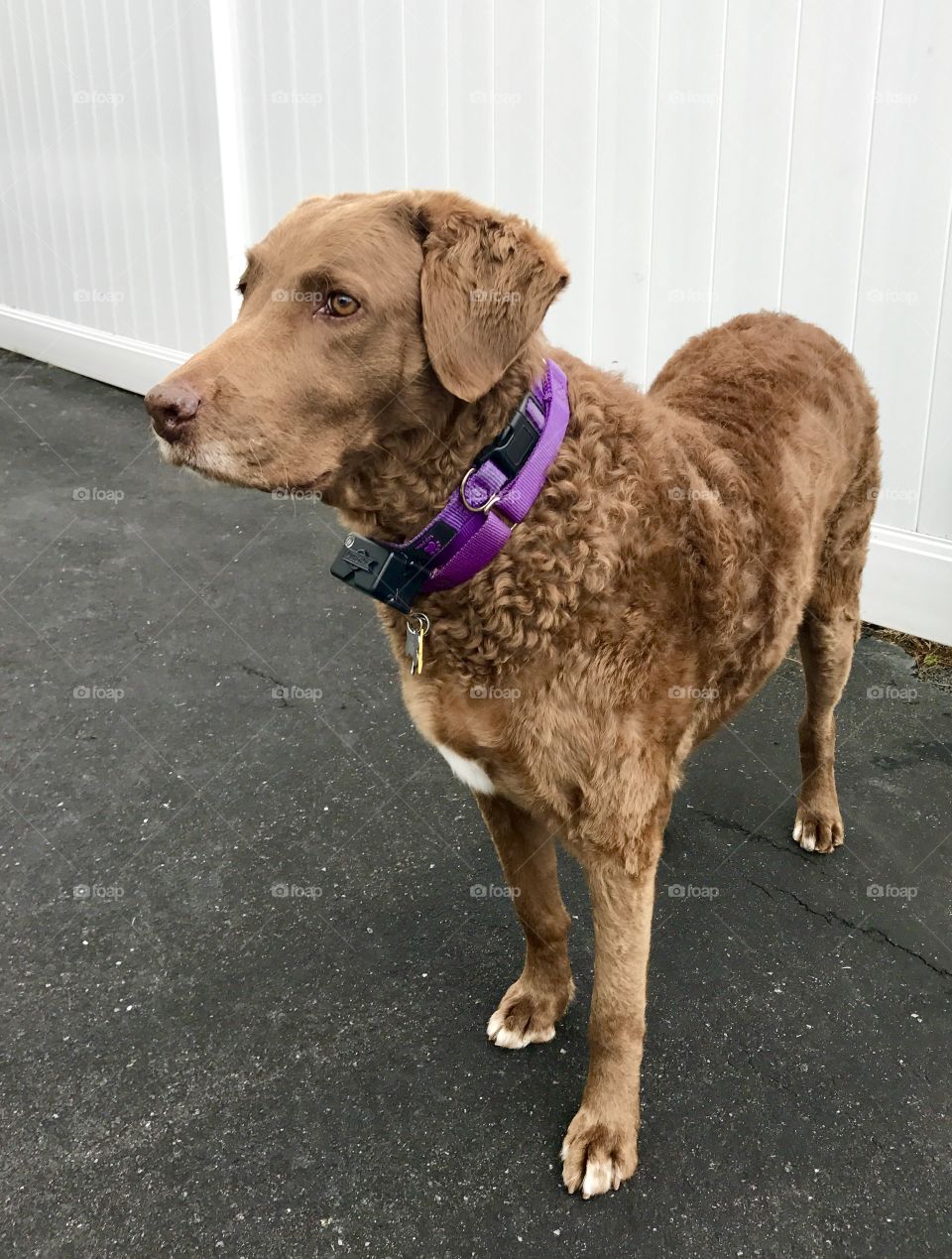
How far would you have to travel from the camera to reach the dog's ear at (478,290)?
178cm

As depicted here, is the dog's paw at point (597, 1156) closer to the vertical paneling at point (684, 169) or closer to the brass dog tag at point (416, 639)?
the brass dog tag at point (416, 639)

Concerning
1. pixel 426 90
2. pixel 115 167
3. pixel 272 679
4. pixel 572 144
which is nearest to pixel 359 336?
pixel 272 679

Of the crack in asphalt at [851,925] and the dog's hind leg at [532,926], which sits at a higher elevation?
the dog's hind leg at [532,926]

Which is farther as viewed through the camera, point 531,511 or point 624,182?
point 624,182

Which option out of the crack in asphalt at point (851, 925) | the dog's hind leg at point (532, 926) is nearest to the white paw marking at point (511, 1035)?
the dog's hind leg at point (532, 926)

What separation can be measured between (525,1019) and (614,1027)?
0.41 metres

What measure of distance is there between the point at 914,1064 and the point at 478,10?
5.18 metres

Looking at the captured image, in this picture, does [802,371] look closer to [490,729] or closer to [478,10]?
[490,729]

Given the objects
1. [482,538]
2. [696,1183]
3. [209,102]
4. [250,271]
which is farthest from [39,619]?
[209,102]

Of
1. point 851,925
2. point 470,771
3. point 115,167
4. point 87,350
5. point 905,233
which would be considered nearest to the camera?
point 470,771

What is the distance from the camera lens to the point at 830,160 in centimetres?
408

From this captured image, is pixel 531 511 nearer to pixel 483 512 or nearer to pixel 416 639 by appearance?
pixel 483 512

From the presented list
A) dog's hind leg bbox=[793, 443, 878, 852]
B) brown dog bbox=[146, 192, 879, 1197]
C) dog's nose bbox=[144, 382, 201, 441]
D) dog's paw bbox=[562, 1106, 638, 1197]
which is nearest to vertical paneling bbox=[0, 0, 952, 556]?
dog's hind leg bbox=[793, 443, 878, 852]

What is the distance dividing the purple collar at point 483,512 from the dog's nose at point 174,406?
0.45 metres
